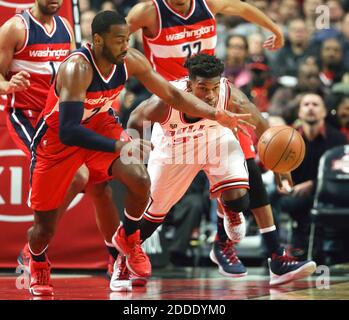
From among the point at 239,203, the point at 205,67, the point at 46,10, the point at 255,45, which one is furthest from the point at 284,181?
the point at 255,45

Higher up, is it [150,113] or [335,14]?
[335,14]

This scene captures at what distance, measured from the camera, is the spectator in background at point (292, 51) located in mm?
11898

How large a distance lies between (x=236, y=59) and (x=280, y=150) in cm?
435

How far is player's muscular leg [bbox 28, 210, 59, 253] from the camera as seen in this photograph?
6461 millimetres

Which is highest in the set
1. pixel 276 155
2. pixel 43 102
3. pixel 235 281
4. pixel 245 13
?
pixel 245 13

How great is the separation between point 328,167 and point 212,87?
2.92 meters

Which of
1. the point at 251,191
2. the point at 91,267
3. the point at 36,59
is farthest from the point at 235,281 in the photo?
the point at 36,59

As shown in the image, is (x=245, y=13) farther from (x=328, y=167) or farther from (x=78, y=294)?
(x=78, y=294)

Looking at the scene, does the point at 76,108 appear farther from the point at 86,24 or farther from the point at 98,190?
the point at 86,24

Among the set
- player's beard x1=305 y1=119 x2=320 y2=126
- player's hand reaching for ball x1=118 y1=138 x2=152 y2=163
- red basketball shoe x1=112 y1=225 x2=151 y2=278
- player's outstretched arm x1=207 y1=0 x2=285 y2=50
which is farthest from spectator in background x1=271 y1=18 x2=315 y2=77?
player's hand reaching for ball x1=118 y1=138 x2=152 y2=163

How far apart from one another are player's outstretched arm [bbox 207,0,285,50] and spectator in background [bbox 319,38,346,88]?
12.2 ft

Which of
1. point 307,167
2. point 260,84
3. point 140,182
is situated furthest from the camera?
point 260,84

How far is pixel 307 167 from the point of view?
9.43m

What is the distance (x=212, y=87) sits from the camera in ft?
21.9
